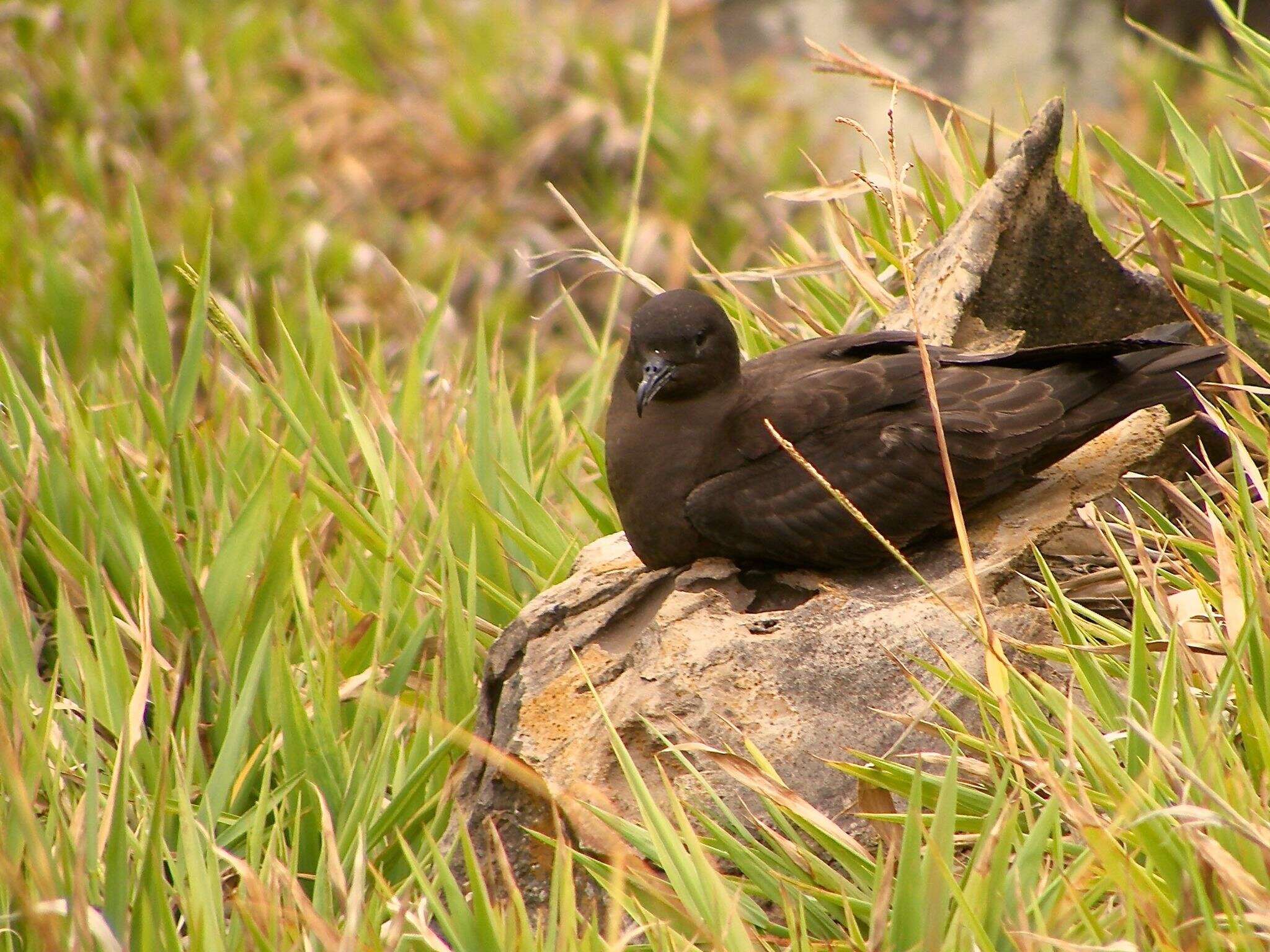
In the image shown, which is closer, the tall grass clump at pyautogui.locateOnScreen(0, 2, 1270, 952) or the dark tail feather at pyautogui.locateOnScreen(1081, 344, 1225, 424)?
the tall grass clump at pyautogui.locateOnScreen(0, 2, 1270, 952)

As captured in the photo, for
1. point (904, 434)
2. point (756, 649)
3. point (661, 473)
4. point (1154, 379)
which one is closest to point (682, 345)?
point (661, 473)

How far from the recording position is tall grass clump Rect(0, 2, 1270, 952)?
200 cm

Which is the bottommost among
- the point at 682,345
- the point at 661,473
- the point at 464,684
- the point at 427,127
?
the point at 427,127

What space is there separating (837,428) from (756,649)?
52cm

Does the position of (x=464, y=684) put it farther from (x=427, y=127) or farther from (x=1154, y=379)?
(x=427, y=127)

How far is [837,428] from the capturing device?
296 cm

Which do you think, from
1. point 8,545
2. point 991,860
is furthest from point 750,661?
point 8,545

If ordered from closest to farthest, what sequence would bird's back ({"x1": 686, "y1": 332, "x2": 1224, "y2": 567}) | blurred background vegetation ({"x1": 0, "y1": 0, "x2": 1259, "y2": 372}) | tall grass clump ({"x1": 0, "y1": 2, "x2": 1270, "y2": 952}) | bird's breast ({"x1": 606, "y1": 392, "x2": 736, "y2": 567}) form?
tall grass clump ({"x1": 0, "y1": 2, "x2": 1270, "y2": 952})
bird's back ({"x1": 686, "y1": 332, "x2": 1224, "y2": 567})
bird's breast ({"x1": 606, "y1": 392, "x2": 736, "y2": 567})
blurred background vegetation ({"x1": 0, "y1": 0, "x2": 1259, "y2": 372})

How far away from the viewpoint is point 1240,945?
182cm

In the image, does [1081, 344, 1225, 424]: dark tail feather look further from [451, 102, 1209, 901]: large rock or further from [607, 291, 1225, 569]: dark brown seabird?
[451, 102, 1209, 901]: large rock

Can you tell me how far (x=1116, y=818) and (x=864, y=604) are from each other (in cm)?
84

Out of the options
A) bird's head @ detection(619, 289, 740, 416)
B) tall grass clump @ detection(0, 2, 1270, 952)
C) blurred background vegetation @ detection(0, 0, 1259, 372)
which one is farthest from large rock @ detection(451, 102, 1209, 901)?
blurred background vegetation @ detection(0, 0, 1259, 372)

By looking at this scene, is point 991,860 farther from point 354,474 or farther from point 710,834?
point 354,474

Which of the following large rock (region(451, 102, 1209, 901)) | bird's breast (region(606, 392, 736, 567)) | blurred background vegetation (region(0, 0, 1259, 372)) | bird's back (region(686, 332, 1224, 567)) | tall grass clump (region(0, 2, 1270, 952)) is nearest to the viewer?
tall grass clump (region(0, 2, 1270, 952))
